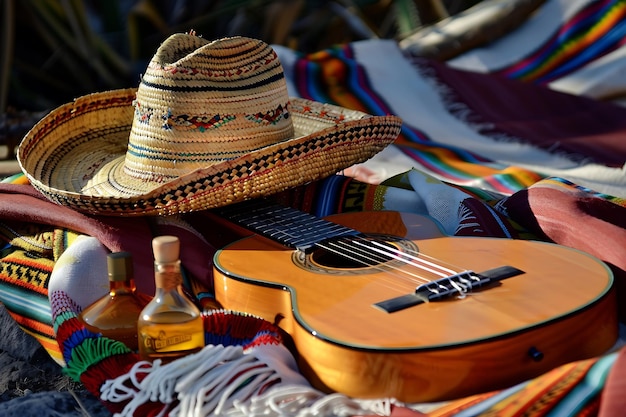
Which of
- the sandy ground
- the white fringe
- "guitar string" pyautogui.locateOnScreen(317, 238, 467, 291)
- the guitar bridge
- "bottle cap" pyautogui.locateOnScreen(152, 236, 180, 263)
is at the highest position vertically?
"bottle cap" pyautogui.locateOnScreen(152, 236, 180, 263)

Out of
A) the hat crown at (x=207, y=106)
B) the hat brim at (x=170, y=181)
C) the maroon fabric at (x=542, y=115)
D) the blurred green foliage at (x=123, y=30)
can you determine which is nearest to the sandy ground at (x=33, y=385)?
the hat brim at (x=170, y=181)

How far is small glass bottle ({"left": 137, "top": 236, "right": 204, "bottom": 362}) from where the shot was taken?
49.2 inches

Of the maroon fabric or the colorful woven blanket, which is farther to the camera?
the maroon fabric

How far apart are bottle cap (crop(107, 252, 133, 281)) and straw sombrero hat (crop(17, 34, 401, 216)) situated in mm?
290

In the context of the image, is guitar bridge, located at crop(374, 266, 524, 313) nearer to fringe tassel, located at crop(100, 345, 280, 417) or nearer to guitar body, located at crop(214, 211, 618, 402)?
guitar body, located at crop(214, 211, 618, 402)

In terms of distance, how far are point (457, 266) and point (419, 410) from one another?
0.99 ft

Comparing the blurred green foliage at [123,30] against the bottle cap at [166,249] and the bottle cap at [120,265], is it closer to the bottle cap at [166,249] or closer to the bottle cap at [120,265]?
the bottle cap at [120,265]

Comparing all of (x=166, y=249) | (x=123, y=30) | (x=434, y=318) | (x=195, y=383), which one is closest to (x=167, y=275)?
(x=166, y=249)

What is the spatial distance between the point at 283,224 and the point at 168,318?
44 centimetres

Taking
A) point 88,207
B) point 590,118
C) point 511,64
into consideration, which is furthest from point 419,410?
point 511,64

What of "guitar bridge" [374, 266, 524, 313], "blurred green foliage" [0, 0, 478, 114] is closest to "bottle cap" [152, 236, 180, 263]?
"guitar bridge" [374, 266, 524, 313]

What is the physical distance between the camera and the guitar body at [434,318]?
117 centimetres

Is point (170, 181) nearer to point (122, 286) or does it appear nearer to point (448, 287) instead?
point (122, 286)

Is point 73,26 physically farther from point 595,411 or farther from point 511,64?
point 595,411
